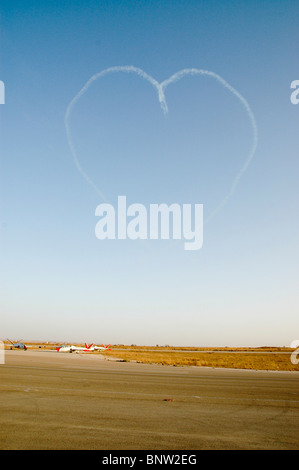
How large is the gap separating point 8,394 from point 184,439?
32.7 ft

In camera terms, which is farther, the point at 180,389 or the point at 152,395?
the point at 180,389

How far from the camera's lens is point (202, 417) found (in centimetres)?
1162

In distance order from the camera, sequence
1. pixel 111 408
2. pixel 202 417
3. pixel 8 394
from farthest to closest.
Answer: pixel 8 394 < pixel 111 408 < pixel 202 417

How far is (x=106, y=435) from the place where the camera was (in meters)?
8.95

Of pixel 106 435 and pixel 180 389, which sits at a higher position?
pixel 106 435
